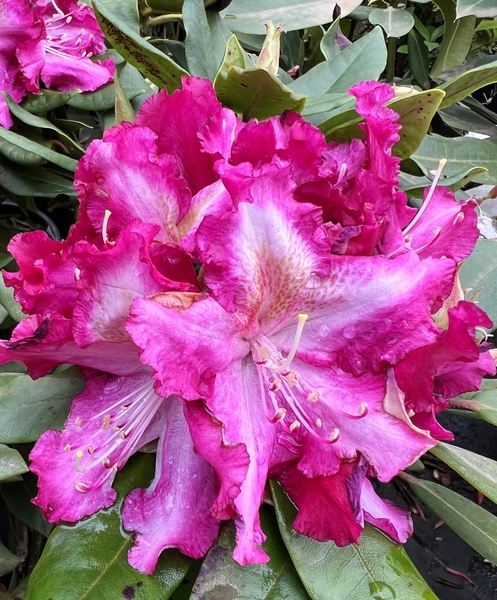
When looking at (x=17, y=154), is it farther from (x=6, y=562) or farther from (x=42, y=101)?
(x=6, y=562)

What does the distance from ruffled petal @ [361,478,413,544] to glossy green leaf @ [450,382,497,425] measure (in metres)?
0.14

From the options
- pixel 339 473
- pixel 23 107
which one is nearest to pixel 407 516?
pixel 339 473

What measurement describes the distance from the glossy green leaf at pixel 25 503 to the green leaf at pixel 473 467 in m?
0.60

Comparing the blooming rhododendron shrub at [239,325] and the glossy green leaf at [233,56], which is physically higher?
the glossy green leaf at [233,56]

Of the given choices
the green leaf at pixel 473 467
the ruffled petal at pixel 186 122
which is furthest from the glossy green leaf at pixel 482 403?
the ruffled petal at pixel 186 122

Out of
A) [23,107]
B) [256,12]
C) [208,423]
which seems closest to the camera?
[208,423]

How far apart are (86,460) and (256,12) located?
29.8 inches

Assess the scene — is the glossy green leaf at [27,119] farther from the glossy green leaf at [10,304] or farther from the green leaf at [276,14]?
the green leaf at [276,14]

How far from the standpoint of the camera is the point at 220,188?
508 mm

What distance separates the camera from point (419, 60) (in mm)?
1348

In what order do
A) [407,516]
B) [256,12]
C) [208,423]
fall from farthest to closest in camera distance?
[256,12], [407,516], [208,423]

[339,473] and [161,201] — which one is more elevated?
[161,201]

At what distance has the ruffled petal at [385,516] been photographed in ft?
1.84

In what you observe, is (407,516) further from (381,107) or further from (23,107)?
(23,107)
